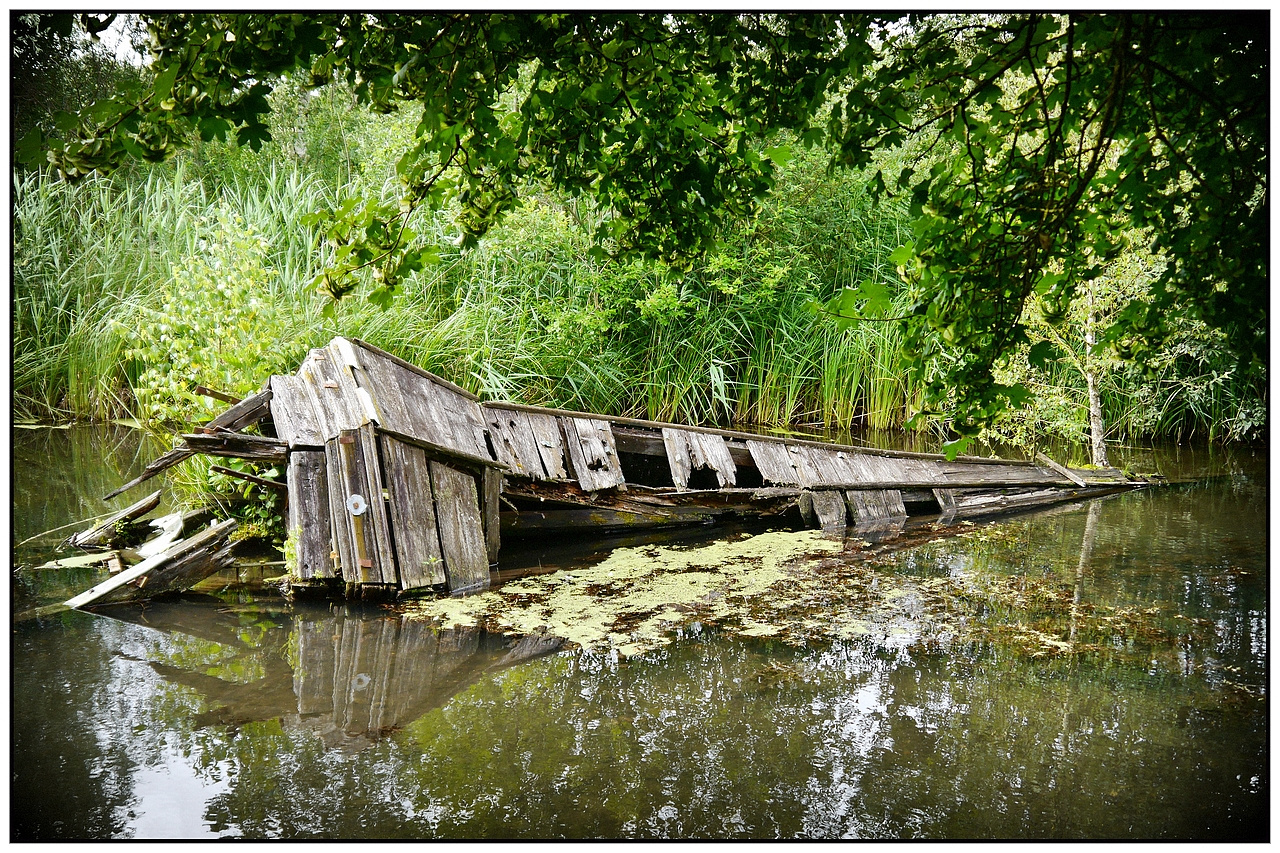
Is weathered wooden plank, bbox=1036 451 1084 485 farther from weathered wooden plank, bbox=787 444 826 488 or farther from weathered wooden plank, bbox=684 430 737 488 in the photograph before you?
weathered wooden plank, bbox=684 430 737 488

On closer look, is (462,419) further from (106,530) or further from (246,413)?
(106,530)

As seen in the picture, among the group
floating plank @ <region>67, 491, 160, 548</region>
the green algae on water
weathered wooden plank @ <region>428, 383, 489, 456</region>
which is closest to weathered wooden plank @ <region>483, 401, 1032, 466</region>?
weathered wooden plank @ <region>428, 383, 489, 456</region>

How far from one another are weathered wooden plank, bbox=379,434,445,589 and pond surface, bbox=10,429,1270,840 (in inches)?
Result: 12.3

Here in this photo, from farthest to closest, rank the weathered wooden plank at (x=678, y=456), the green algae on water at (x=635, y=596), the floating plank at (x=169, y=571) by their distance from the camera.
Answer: the weathered wooden plank at (x=678, y=456) < the floating plank at (x=169, y=571) < the green algae on water at (x=635, y=596)

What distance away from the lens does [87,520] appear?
6598 millimetres

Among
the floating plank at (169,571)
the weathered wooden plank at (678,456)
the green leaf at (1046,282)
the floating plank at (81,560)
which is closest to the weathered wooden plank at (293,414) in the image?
the floating plank at (169,571)

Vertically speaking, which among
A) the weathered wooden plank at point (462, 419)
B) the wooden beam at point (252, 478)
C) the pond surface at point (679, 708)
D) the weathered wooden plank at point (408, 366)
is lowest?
the pond surface at point (679, 708)

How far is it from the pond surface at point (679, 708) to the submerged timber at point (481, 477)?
0.39 metres

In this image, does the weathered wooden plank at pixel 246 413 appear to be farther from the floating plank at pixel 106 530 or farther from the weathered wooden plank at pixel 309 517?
the floating plank at pixel 106 530

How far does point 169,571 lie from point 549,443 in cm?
269

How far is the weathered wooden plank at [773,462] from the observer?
7281 mm

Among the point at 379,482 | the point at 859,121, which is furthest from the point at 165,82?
the point at 379,482

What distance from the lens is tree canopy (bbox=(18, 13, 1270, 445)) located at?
2.24 metres

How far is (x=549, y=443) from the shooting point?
6496mm
